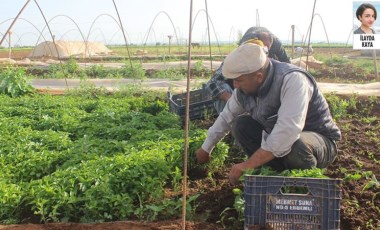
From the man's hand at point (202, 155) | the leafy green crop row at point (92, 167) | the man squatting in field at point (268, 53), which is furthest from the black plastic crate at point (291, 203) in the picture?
the man squatting in field at point (268, 53)

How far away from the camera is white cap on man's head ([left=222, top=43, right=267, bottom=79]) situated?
3572 millimetres

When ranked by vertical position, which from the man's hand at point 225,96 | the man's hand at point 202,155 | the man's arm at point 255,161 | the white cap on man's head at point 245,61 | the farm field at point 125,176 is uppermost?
the white cap on man's head at point 245,61

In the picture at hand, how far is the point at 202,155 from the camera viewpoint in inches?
170

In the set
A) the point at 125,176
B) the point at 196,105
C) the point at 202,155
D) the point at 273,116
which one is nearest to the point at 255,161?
the point at 273,116

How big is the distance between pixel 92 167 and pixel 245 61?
1632 mm

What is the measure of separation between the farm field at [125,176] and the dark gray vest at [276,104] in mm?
529

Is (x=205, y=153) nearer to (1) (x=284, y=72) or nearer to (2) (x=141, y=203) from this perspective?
(2) (x=141, y=203)

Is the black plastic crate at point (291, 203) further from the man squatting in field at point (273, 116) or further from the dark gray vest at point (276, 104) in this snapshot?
the dark gray vest at point (276, 104)

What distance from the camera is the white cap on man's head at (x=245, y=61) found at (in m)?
3.57

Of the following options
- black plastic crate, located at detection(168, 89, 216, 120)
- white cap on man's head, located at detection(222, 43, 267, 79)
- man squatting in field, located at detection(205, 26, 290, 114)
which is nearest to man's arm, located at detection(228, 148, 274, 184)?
white cap on man's head, located at detection(222, 43, 267, 79)

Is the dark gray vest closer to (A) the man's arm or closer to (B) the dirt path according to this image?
(A) the man's arm

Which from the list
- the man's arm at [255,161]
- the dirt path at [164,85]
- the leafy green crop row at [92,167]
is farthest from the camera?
the dirt path at [164,85]

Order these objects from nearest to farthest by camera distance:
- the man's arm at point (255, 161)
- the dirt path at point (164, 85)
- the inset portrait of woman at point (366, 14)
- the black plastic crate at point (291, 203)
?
the black plastic crate at point (291, 203), the man's arm at point (255, 161), the dirt path at point (164, 85), the inset portrait of woman at point (366, 14)

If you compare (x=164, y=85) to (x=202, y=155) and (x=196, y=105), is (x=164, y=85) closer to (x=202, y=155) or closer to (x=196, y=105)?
(x=196, y=105)
